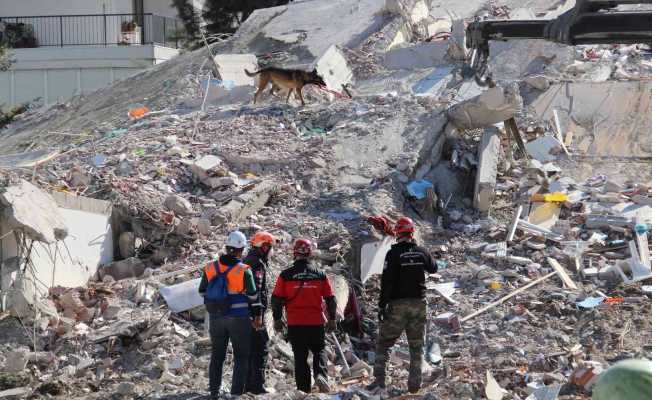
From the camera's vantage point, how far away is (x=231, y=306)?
699cm

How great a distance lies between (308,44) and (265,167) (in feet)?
24.4

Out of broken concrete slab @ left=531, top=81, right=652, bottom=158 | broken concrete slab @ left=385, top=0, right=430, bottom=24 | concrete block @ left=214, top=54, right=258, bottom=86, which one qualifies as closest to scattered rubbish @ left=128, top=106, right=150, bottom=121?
concrete block @ left=214, top=54, right=258, bottom=86

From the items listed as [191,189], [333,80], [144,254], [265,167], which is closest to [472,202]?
[265,167]

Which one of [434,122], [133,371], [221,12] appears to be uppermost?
[221,12]

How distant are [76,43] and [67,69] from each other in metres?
1.85

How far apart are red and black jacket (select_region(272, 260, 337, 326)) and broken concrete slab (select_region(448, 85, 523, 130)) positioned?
5.92 metres

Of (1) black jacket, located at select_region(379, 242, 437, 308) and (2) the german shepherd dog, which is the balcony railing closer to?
(2) the german shepherd dog

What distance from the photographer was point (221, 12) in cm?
2578

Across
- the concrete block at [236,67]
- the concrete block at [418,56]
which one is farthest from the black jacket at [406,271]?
the concrete block at [236,67]

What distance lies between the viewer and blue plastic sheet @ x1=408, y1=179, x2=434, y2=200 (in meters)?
11.9

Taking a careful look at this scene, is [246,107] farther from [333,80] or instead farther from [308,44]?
[308,44]

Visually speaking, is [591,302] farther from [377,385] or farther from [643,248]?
[377,385]

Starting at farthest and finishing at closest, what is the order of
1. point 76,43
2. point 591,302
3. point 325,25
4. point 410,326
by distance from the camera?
point 76,43 → point 325,25 → point 591,302 → point 410,326

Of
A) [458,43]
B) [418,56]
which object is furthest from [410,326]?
[418,56]
